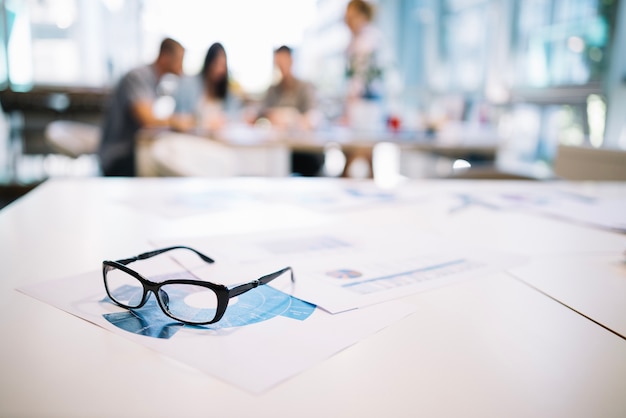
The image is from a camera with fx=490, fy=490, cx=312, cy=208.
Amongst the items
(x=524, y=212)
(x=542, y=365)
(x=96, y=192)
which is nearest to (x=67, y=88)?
(x=96, y=192)

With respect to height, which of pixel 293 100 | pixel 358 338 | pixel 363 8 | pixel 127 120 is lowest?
pixel 358 338

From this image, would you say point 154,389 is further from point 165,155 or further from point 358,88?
point 358,88

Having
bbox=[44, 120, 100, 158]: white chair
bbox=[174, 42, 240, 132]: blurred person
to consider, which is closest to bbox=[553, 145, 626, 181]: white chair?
bbox=[174, 42, 240, 132]: blurred person

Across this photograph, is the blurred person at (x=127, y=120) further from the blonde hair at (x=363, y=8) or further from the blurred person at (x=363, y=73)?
the blonde hair at (x=363, y=8)

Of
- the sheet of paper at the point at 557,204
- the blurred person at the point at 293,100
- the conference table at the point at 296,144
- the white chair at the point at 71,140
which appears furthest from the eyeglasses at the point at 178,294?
the white chair at the point at 71,140

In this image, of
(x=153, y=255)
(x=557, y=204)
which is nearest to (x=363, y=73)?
(x=557, y=204)

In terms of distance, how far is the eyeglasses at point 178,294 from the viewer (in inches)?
18.5

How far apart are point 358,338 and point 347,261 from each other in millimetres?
242

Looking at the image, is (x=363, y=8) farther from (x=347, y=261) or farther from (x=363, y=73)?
(x=347, y=261)

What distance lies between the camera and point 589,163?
203cm

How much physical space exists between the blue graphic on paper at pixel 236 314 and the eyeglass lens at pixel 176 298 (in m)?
0.01

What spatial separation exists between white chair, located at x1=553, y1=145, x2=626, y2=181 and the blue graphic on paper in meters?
1.83

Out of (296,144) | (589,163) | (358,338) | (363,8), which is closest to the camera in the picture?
(358,338)

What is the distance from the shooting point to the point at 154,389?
14.8 inches
